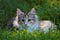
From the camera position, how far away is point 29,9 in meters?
8.48

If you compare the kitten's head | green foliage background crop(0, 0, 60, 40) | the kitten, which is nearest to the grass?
the kitten

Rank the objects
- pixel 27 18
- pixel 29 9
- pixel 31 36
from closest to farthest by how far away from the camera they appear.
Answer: pixel 31 36
pixel 27 18
pixel 29 9

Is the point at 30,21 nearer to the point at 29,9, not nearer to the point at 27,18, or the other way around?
the point at 27,18

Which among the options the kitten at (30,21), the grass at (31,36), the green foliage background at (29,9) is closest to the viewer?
the grass at (31,36)

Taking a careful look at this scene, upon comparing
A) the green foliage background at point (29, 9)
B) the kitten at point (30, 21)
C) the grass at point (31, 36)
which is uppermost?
the green foliage background at point (29, 9)

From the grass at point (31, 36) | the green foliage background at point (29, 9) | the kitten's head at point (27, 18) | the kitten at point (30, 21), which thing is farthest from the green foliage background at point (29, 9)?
the grass at point (31, 36)

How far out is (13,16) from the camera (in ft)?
Result: 26.5

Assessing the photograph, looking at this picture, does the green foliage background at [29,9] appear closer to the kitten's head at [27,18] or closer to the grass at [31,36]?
the kitten's head at [27,18]

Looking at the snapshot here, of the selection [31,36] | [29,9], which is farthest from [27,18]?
[31,36]

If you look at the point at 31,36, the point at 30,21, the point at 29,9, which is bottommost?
the point at 31,36

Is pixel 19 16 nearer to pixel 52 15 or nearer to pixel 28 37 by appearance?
pixel 52 15

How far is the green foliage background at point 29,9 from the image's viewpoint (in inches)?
305

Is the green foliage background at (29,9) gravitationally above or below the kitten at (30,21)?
above

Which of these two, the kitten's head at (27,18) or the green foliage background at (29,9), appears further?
the green foliage background at (29,9)
